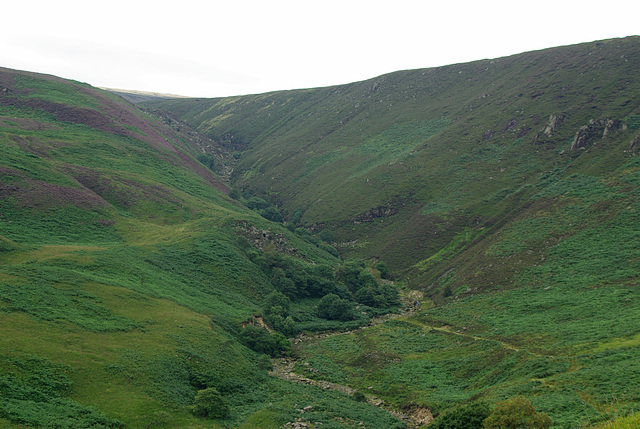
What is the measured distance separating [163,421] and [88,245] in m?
40.9

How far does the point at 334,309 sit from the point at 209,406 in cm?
3797

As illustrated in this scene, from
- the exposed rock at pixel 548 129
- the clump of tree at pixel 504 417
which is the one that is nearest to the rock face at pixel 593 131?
the exposed rock at pixel 548 129

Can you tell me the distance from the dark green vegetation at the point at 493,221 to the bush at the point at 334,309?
871 mm

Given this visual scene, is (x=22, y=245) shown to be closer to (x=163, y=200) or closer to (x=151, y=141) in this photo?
(x=163, y=200)

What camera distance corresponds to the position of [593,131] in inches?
3895

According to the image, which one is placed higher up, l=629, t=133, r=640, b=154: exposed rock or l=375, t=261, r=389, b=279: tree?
l=629, t=133, r=640, b=154: exposed rock

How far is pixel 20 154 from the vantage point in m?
77.1

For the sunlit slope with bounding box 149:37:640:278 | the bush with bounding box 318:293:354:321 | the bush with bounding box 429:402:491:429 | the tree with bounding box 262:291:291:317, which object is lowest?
the bush with bounding box 318:293:354:321

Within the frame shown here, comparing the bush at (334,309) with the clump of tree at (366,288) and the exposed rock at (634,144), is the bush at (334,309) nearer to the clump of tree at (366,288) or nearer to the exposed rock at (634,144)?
the clump of tree at (366,288)

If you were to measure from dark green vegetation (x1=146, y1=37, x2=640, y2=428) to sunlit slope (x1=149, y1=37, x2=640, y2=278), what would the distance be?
0.57 m

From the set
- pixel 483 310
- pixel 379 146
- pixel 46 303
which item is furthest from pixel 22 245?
pixel 379 146

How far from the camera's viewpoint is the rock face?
316 feet

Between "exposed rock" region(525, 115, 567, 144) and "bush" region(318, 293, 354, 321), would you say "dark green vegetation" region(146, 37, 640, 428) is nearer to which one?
"exposed rock" region(525, 115, 567, 144)

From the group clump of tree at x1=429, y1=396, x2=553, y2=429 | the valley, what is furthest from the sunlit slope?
clump of tree at x1=429, y1=396, x2=553, y2=429
